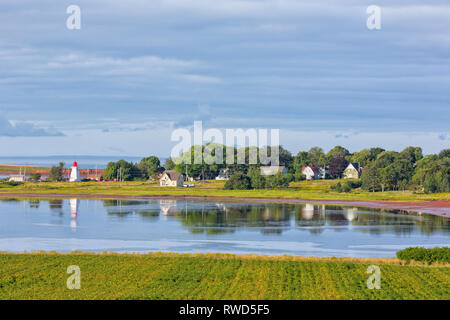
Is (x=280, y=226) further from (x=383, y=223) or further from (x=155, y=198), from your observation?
Result: (x=155, y=198)

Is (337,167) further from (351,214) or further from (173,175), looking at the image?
(351,214)

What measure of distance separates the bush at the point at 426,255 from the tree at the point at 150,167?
517 ft

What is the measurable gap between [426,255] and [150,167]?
536ft

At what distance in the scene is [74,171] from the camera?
531ft

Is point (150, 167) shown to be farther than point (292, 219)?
Yes

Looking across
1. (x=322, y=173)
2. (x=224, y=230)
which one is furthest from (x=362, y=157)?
(x=224, y=230)

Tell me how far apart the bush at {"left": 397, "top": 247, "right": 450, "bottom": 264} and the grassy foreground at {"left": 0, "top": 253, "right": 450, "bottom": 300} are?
999 millimetres

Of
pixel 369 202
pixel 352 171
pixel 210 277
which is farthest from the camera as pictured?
pixel 352 171

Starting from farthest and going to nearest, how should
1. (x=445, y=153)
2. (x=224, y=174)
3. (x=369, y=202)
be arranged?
(x=224, y=174), (x=445, y=153), (x=369, y=202)

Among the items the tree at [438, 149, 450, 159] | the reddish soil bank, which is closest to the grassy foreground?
the reddish soil bank

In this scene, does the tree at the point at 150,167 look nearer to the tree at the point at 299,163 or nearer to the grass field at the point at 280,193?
the tree at the point at 299,163

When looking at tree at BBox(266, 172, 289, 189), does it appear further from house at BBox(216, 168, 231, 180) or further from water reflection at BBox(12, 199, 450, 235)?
house at BBox(216, 168, 231, 180)

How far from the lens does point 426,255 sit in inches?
1305
